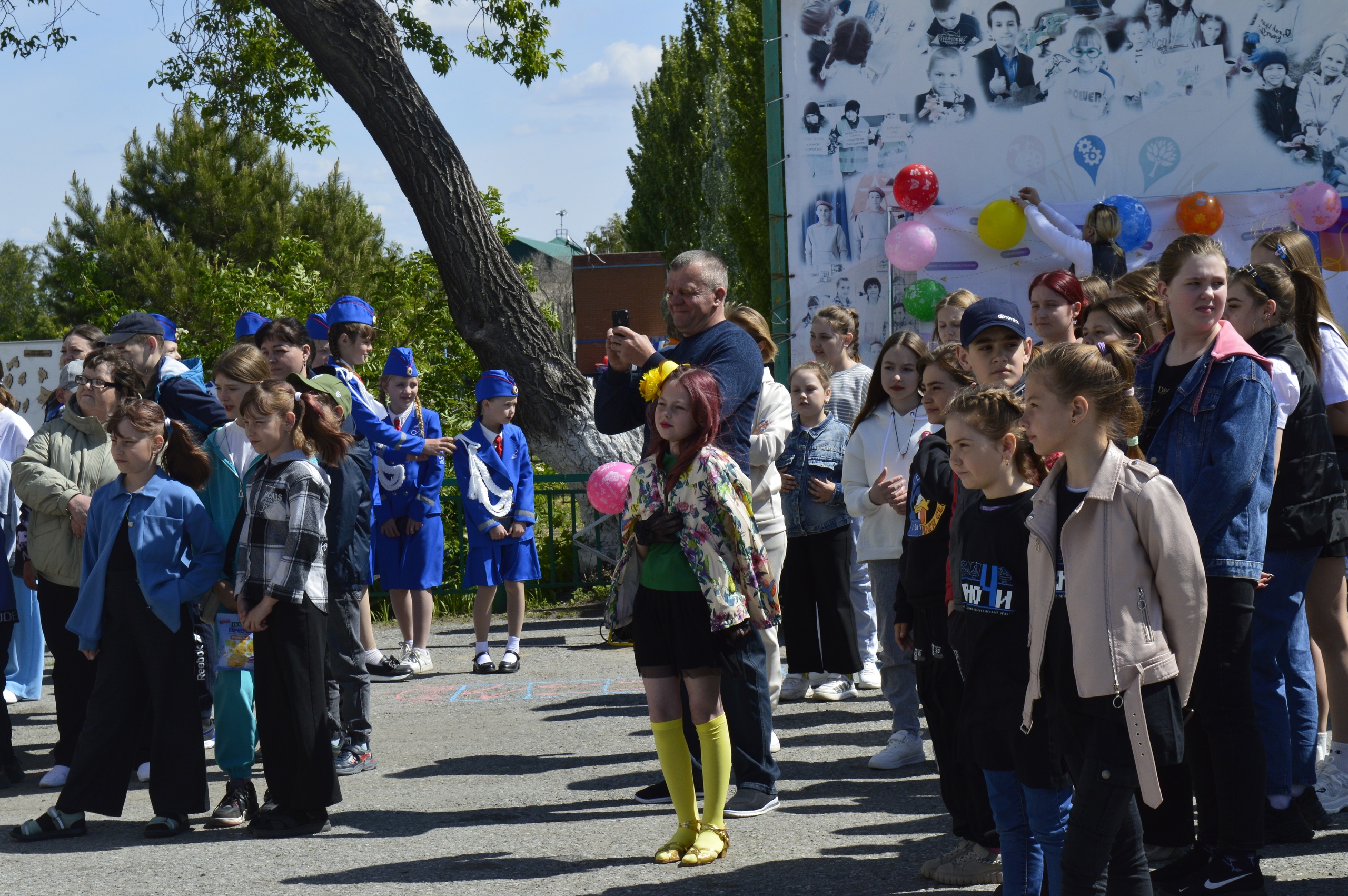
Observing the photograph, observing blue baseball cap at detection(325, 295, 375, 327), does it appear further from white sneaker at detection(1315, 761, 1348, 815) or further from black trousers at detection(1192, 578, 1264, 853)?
white sneaker at detection(1315, 761, 1348, 815)

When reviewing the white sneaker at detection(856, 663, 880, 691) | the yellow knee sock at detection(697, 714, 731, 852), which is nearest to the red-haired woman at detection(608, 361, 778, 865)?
the yellow knee sock at detection(697, 714, 731, 852)

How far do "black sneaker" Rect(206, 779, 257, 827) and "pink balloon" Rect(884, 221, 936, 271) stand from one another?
762 centimetres

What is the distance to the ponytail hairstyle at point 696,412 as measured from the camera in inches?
172

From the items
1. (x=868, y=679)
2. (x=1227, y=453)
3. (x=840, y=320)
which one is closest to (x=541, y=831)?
(x=1227, y=453)

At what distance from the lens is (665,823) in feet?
15.7

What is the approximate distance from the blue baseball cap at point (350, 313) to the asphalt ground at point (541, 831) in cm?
236

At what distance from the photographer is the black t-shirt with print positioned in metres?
3.34

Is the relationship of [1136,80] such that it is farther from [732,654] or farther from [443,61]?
[732,654]

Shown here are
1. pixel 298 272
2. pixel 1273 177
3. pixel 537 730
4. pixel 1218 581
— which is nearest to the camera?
pixel 1218 581

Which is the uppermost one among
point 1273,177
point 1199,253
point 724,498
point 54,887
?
point 1273,177

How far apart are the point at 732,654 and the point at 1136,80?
8.54 metres

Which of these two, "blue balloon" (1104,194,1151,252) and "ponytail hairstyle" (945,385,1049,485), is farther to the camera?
"blue balloon" (1104,194,1151,252)

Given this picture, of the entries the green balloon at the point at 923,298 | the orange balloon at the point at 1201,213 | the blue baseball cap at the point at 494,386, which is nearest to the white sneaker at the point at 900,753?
the blue baseball cap at the point at 494,386

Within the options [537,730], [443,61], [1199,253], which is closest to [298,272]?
[443,61]
